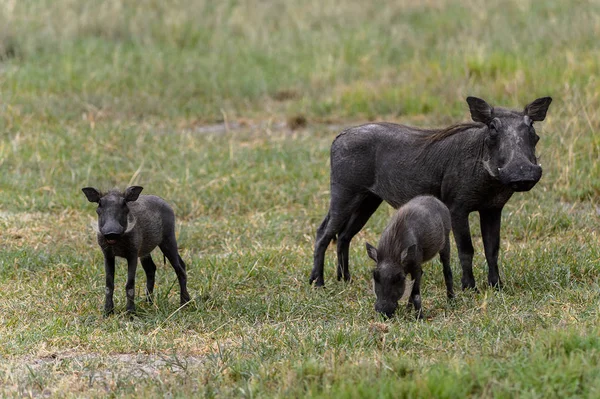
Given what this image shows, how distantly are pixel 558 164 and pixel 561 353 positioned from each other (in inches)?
177

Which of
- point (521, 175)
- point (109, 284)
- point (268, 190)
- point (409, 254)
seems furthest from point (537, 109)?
point (268, 190)

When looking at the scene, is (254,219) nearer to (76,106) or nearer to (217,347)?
(217,347)

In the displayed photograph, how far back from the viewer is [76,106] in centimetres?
1172

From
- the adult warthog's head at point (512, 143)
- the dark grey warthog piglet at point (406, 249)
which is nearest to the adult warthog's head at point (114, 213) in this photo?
the dark grey warthog piglet at point (406, 249)

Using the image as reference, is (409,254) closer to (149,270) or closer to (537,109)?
(537,109)

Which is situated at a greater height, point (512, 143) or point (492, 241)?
point (512, 143)

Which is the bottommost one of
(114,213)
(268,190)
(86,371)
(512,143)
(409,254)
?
(268,190)

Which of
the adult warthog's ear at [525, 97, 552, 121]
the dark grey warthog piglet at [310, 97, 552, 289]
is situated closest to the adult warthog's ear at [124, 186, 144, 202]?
the dark grey warthog piglet at [310, 97, 552, 289]

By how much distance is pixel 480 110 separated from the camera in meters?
6.34

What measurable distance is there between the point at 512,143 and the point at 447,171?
602 mm

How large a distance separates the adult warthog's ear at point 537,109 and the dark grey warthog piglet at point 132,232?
2375mm

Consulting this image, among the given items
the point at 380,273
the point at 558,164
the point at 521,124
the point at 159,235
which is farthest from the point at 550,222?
the point at 159,235

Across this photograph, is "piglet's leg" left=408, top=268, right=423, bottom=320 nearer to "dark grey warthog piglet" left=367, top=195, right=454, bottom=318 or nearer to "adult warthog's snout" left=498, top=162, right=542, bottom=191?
"dark grey warthog piglet" left=367, top=195, right=454, bottom=318

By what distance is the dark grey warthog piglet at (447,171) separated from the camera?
20.3 feet
